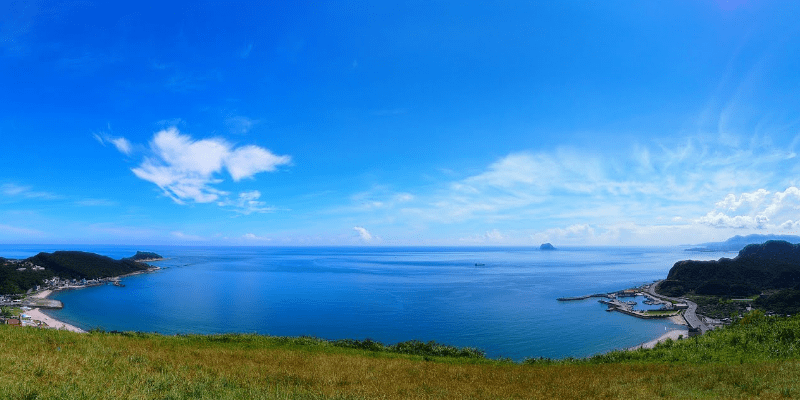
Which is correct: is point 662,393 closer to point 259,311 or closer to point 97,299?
point 259,311

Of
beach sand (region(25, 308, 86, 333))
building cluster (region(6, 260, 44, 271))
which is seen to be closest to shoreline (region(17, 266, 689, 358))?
beach sand (region(25, 308, 86, 333))

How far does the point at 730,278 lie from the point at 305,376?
427 feet

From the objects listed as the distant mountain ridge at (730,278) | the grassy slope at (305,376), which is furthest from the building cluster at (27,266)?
the distant mountain ridge at (730,278)

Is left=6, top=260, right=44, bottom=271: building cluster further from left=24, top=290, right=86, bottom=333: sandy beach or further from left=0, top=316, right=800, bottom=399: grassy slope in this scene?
left=0, top=316, right=800, bottom=399: grassy slope

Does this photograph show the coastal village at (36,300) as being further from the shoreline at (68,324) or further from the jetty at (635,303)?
the jetty at (635,303)

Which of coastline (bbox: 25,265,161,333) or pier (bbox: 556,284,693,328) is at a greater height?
coastline (bbox: 25,265,161,333)

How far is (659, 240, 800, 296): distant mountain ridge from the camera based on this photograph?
9019 centimetres

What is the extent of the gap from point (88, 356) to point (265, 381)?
5.37 metres

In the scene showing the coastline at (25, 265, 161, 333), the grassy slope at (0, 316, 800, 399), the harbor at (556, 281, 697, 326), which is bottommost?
the harbor at (556, 281, 697, 326)

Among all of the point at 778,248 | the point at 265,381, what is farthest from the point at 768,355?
the point at 778,248

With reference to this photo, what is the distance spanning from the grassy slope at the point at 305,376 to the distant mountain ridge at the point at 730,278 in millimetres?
96202

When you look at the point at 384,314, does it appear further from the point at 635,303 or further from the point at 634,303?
the point at 635,303

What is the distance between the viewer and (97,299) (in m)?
86.9

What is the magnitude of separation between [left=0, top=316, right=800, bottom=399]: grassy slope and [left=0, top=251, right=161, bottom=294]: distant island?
112533mm
